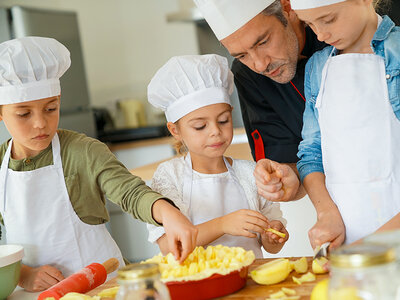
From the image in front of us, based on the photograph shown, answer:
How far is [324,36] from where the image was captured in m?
1.21

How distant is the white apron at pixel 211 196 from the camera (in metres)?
1.58

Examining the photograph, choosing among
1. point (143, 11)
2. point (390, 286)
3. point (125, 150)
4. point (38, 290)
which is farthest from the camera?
point (143, 11)

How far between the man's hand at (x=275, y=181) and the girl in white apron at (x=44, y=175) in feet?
1.27

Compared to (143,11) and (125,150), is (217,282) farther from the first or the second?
(143,11)

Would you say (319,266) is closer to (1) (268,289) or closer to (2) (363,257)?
(1) (268,289)

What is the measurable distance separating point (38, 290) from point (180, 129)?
58 cm

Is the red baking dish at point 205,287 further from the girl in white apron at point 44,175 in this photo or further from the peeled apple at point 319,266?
the girl in white apron at point 44,175

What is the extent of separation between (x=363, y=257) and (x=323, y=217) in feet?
2.40

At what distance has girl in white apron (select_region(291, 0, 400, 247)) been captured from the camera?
1220 mm

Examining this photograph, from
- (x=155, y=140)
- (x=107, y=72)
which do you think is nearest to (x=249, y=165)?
(x=155, y=140)

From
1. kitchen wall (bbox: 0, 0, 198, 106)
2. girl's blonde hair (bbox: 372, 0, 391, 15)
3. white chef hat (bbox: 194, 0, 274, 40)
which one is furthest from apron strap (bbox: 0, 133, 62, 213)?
kitchen wall (bbox: 0, 0, 198, 106)

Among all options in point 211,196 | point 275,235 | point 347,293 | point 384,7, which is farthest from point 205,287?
point 384,7

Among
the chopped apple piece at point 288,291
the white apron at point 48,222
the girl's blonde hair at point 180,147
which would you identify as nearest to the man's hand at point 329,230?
the chopped apple piece at point 288,291

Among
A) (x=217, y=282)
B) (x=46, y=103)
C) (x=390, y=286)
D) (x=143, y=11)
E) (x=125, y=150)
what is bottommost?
(x=125, y=150)
